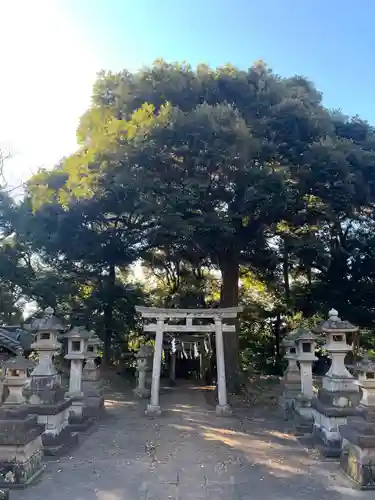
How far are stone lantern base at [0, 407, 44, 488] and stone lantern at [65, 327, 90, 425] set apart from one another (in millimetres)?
4164

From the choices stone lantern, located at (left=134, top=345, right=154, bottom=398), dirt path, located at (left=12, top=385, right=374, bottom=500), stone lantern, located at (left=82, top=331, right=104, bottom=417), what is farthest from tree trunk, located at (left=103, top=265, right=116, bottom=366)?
dirt path, located at (left=12, top=385, right=374, bottom=500)

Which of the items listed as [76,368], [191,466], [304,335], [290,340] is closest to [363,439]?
[191,466]

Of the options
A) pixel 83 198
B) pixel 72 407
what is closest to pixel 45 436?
pixel 72 407

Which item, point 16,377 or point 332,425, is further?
point 332,425

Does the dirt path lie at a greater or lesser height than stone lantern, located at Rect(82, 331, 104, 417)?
lesser

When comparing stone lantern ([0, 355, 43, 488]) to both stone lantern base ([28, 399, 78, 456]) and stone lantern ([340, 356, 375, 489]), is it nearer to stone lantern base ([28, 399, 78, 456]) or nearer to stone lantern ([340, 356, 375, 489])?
stone lantern base ([28, 399, 78, 456])

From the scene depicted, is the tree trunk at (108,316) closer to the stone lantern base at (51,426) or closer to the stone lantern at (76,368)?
the stone lantern at (76,368)

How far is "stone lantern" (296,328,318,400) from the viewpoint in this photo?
11.3m

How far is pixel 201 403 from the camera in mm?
15766

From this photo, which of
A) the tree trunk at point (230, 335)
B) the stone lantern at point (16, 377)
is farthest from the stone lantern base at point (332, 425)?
the tree trunk at point (230, 335)

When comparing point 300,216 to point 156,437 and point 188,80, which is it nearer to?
point 188,80

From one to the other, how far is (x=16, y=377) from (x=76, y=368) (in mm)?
4573

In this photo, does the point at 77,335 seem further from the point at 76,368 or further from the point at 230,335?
the point at 230,335

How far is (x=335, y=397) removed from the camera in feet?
28.3
